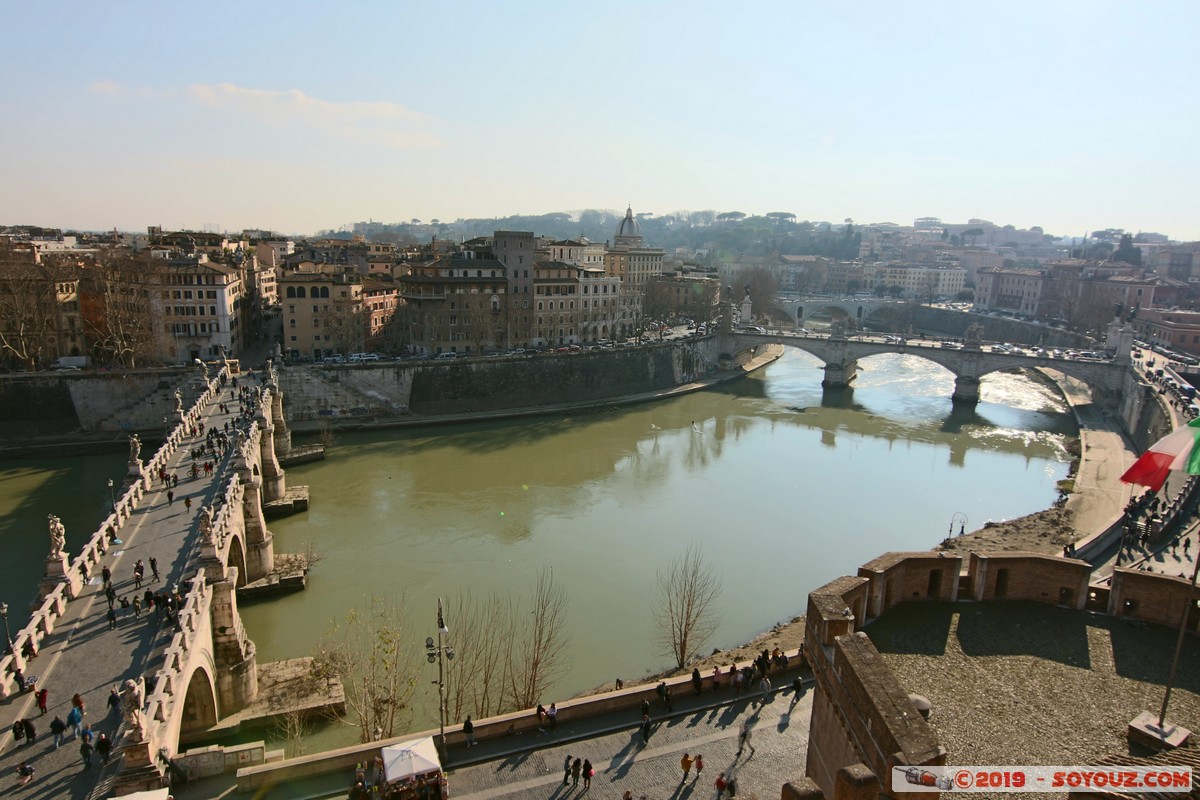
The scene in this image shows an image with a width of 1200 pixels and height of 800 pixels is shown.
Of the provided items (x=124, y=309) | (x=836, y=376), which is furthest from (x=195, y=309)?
(x=836, y=376)

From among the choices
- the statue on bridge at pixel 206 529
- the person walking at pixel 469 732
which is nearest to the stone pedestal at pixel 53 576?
the statue on bridge at pixel 206 529

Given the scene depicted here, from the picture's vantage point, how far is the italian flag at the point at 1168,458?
27.7 feet

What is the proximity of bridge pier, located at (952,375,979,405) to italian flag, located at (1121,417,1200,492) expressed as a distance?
35.7 metres

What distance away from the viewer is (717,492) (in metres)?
26.2

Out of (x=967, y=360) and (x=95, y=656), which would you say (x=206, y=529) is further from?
(x=967, y=360)

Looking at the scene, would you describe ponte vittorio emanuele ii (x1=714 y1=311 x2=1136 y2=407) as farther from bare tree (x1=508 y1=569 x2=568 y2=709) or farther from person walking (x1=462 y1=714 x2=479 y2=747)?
person walking (x1=462 y1=714 x2=479 y2=747)

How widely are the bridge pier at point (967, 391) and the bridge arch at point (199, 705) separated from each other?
40252 mm

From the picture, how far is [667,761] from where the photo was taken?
927cm

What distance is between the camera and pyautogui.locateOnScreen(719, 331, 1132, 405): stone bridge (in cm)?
3872

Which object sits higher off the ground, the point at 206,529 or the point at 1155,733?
the point at 1155,733

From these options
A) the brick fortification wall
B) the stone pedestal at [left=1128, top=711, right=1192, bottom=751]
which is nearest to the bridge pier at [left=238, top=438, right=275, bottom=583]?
the brick fortification wall

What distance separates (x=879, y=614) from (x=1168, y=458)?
12.8 ft

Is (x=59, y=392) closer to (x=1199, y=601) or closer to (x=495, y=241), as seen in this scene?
(x=495, y=241)

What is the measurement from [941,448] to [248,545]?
28029 millimetres
